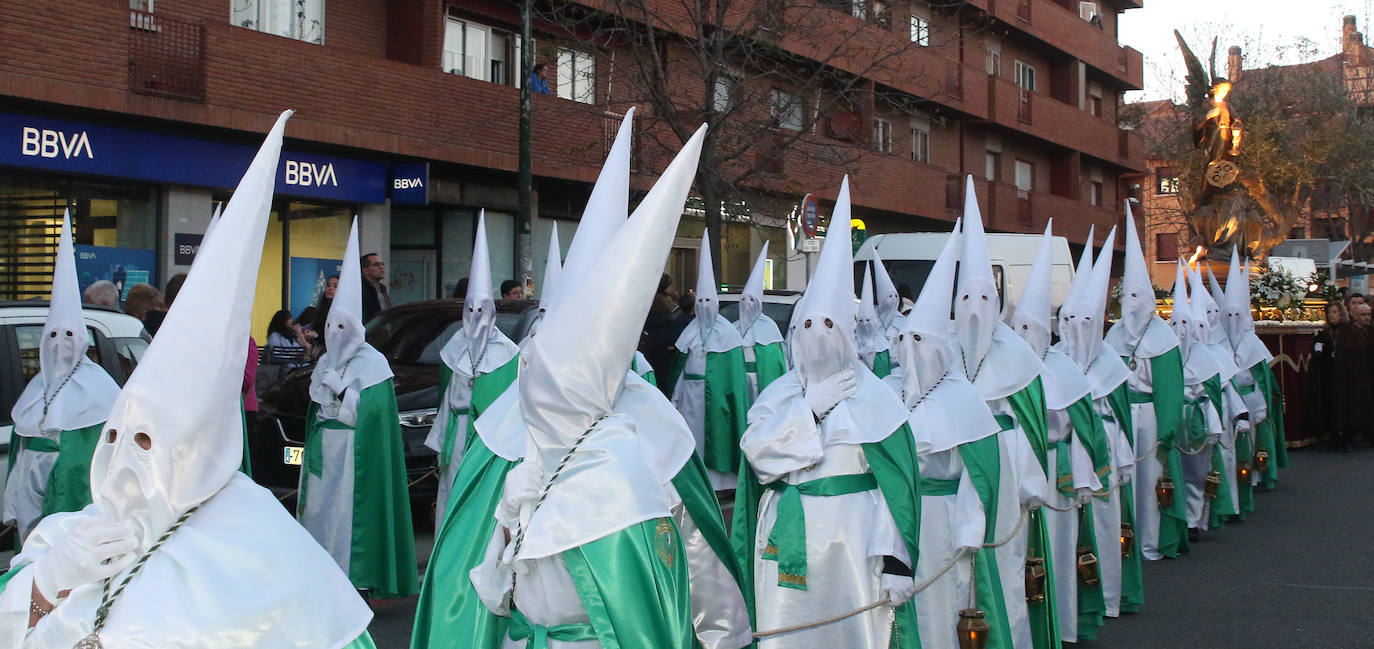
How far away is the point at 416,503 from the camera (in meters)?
10.7

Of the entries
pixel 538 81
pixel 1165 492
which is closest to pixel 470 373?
pixel 1165 492

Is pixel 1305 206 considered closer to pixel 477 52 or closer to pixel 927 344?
pixel 477 52

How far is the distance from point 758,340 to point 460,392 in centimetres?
448

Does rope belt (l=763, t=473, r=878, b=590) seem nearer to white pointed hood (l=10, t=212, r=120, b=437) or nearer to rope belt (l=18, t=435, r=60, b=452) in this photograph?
white pointed hood (l=10, t=212, r=120, b=437)

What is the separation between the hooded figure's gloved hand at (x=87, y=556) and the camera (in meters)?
3.03

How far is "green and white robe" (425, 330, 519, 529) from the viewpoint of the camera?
9.27 metres

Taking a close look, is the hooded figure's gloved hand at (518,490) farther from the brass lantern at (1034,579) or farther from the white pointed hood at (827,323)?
the brass lantern at (1034,579)

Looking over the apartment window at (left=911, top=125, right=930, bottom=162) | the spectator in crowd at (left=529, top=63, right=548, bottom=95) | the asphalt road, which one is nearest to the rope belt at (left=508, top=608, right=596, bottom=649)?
the asphalt road

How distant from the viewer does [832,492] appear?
233 inches

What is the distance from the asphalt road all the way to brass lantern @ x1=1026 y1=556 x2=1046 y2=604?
1.19 metres

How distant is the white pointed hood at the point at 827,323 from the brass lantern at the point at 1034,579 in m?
1.71

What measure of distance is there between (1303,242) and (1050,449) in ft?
94.9

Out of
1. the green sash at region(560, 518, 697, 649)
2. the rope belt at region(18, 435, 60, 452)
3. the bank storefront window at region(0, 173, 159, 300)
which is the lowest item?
the green sash at region(560, 518, 697, 649)

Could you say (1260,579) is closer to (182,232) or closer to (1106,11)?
(182,232)
